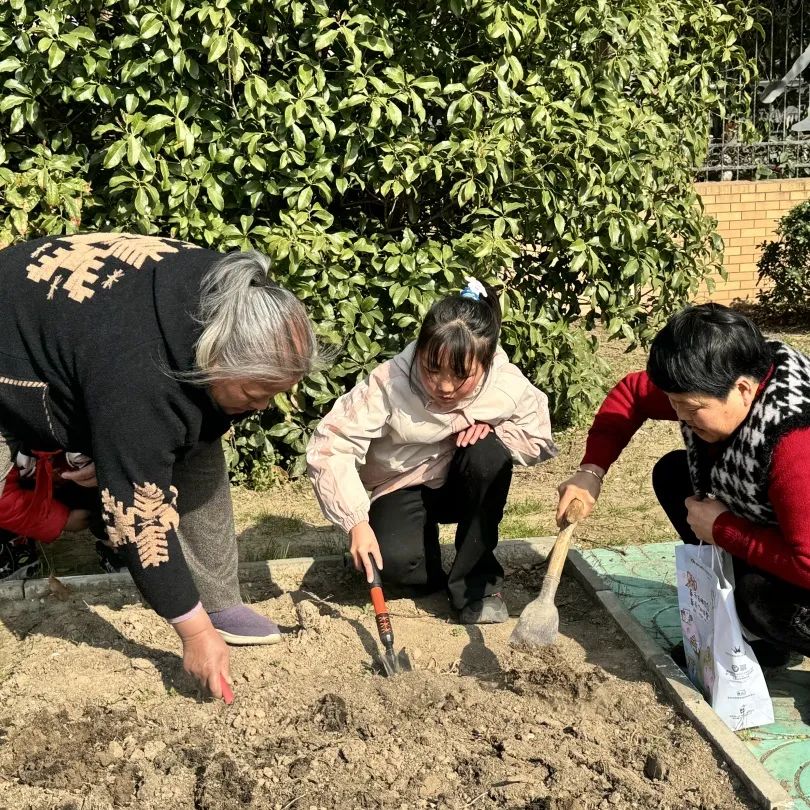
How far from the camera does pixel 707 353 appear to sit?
253 cm

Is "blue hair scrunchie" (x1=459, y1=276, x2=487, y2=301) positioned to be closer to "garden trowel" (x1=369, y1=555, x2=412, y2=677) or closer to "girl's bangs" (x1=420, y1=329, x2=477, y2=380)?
"girl's bangs" (x1=420, y1=329, x2=477, y2=380)

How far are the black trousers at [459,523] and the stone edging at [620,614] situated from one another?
12.5 inches

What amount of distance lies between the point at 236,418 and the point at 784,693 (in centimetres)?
185

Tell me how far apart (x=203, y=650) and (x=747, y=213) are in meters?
8.00

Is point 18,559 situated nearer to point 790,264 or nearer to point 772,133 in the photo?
point 790,264

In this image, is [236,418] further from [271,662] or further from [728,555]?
[728,555]

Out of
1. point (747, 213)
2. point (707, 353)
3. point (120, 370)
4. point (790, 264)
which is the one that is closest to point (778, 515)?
point (707, 353)

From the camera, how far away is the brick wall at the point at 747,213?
9.28m

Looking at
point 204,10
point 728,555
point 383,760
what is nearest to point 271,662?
point 383,760

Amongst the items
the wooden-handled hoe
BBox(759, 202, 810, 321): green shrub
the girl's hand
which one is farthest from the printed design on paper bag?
BBox(759, 202, 810, 321): green shrub

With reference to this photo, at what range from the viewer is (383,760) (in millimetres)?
2729

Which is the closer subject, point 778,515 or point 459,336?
point 778,515

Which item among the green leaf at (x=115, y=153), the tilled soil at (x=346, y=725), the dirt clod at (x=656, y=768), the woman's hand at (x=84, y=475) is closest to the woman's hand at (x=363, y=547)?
the tilled soil at (x=346, y=725)

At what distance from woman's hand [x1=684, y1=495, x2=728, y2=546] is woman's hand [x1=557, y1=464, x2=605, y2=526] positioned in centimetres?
36
